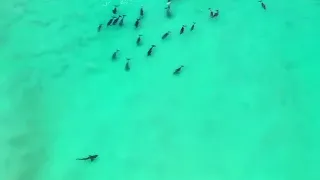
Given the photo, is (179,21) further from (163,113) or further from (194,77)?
(163,113)

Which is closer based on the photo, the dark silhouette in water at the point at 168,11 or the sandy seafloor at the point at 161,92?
the sandy seafloor at the point at 161,92

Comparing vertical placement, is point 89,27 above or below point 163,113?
above

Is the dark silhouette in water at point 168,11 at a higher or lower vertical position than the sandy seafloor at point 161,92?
higher

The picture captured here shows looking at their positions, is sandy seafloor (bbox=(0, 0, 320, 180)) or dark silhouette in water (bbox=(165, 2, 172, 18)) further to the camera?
dark silhouette in water (bbox=(165, 2, 172, 18))

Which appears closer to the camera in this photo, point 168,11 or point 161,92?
point 161,92

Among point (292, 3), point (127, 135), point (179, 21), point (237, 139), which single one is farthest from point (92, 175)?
point (292, 3)

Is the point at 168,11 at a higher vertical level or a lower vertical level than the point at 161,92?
higher

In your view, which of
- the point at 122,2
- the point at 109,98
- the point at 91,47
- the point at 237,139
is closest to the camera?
the point at 237,139

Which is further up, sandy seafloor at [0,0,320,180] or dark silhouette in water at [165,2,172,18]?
dark silhouette in water at [165,2,172,18]
